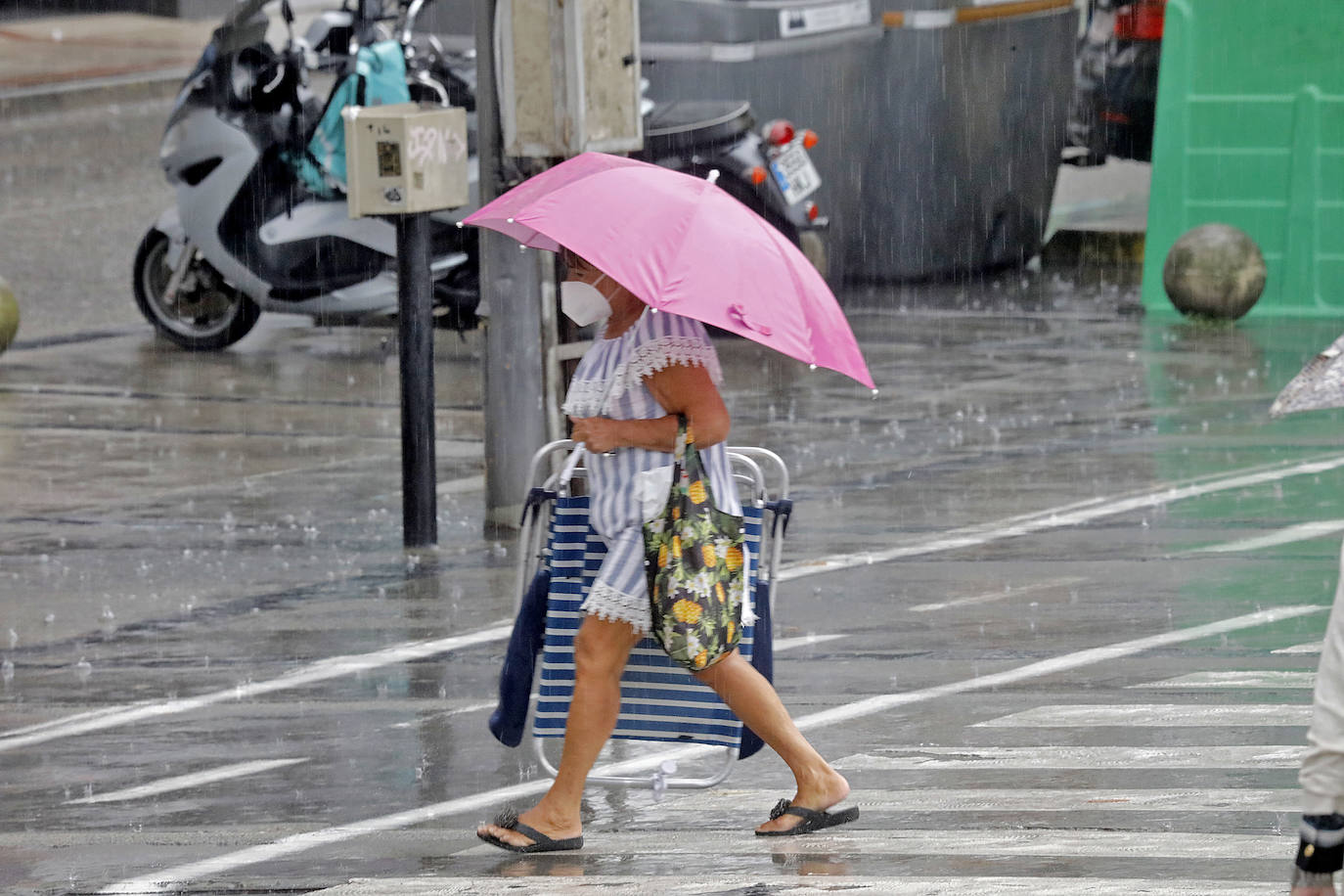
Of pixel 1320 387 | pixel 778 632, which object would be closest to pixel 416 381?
pixel 778 632

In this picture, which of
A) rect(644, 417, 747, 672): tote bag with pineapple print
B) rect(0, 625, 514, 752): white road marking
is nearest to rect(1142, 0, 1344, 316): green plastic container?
rect(0, 625, 514, 752): white road marking

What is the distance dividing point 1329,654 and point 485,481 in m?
6.68

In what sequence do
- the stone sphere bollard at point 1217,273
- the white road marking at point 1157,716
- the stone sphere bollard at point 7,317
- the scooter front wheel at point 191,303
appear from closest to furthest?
the white road marking at point 1157,716
the stone sphere bollard at point 7,317
the scooter front wheel at point 191,303
the stone sphere bollard at point 1217,273

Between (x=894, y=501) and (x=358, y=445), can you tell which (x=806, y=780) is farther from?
(x=358, y=445)

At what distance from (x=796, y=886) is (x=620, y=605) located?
82 centimetres

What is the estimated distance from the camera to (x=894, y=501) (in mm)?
10953

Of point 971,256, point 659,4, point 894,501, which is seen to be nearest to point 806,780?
point 894,501

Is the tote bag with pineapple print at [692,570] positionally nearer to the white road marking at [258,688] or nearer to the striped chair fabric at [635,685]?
the striped chair fabric at [635,685]

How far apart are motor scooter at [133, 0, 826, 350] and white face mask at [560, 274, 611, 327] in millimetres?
7935

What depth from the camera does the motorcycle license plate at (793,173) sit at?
606 inches

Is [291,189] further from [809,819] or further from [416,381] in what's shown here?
[809,819]

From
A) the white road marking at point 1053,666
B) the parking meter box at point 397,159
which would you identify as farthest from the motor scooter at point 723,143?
the white road marking at point 1053,666

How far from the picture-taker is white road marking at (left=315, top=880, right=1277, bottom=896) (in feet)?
17.9

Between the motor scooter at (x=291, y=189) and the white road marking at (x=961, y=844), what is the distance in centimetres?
842
